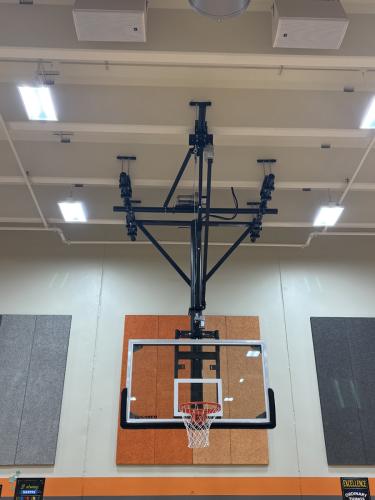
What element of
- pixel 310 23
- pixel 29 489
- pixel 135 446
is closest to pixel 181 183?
pixel 310 23

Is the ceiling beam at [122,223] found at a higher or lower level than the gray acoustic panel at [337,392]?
higher

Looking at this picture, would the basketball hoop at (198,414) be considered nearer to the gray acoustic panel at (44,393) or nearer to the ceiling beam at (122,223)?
the gray acoustic panel at (44,393)

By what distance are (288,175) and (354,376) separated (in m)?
3.05

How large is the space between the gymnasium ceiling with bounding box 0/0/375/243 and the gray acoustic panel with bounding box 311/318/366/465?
1.65 meters

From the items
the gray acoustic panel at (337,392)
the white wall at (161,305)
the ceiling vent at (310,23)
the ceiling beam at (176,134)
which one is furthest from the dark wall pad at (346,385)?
the ceiling vent at (310,23)

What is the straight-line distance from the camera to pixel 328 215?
5641mm

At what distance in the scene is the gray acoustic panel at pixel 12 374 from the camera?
18.0 feet

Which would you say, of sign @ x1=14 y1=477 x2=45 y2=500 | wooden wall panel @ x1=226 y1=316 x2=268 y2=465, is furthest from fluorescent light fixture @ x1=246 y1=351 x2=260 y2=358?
sign @ x1=14 y1=477 x2=45 y2=500

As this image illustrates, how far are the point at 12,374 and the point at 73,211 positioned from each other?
8.04 feet

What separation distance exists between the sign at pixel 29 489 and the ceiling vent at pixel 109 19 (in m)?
5.16

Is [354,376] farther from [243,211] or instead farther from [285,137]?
[285,137]

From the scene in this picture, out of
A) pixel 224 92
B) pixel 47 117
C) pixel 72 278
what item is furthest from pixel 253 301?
pixel 47 117

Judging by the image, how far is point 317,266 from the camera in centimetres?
668

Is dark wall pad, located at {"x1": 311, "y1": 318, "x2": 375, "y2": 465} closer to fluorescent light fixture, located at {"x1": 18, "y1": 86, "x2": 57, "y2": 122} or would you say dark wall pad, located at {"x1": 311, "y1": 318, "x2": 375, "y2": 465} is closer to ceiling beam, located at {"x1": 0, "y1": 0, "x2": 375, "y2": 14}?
ceiling beam, located at {"x1": 0, "y1": 0, "x2": 375, "y2": 14}
